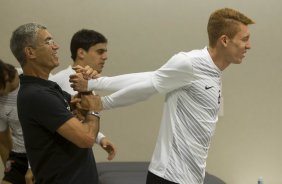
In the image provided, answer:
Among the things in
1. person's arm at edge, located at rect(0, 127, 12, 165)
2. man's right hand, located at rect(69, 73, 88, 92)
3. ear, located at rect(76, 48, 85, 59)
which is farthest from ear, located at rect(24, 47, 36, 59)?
person's arm at edge, located at rect(0, 127, 12, 165)

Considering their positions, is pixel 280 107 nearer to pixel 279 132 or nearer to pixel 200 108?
pixel 279 132

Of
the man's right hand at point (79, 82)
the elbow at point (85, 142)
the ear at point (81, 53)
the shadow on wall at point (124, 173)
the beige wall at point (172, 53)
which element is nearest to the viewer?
the elbow at point (85, 142)

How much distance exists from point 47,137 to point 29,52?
0.40 m

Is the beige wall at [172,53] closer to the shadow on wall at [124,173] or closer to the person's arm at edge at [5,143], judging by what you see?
the shadow on wall at [124,173]

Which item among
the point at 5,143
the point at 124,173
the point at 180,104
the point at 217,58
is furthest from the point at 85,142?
the point at 124,173

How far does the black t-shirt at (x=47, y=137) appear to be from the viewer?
166cm

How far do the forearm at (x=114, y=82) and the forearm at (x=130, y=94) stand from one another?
3 centimetres

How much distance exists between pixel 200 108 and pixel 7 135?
179 centimetres

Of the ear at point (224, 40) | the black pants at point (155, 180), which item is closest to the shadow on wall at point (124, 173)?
the black pants at point (155, 180)

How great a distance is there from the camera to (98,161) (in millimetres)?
3949

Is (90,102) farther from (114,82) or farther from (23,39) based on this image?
(23,39)

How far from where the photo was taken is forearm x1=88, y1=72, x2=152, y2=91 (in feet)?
5.86

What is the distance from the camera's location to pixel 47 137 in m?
1.69

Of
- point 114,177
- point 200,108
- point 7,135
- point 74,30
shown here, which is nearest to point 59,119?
point 200,108
